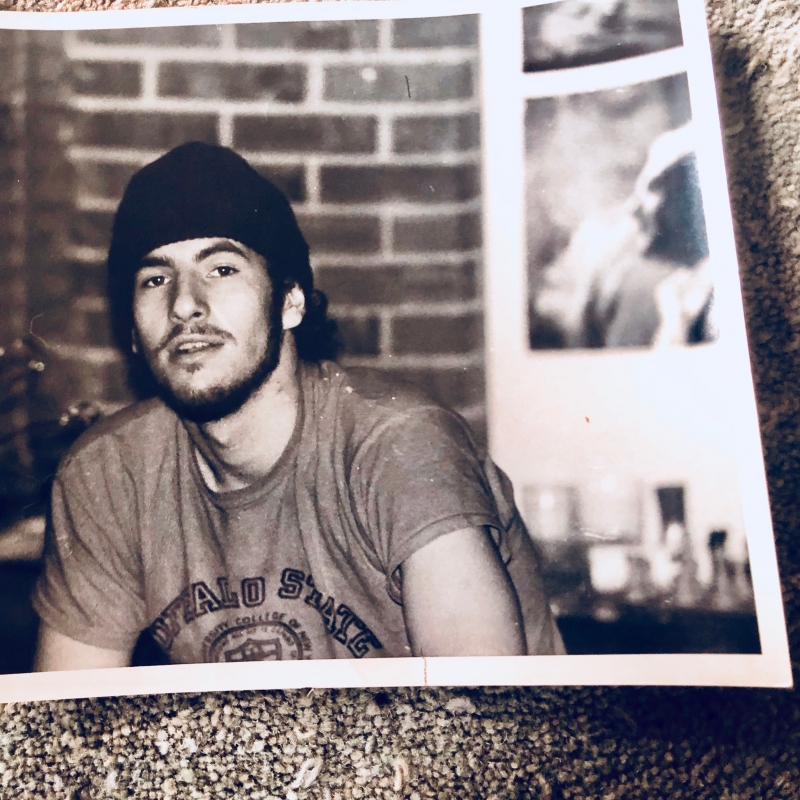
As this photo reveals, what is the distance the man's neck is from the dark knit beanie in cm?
7

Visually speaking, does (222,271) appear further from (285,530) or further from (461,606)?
(461,606)

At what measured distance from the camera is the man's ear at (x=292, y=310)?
A: 452 mm

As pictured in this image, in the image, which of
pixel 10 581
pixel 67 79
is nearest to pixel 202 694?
pixel 10 581

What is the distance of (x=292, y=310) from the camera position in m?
0.45

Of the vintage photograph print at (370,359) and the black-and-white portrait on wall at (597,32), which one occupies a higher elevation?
the black-and-white portrait on wall at (597,32)

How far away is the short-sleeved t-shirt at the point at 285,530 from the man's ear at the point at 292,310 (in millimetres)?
37

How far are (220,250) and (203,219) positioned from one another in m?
0.03

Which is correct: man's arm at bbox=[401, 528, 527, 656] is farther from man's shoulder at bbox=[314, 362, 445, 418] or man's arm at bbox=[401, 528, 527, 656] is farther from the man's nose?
the man's nose

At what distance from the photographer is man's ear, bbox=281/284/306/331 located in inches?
17.8

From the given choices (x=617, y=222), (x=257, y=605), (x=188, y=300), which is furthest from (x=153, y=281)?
(x=617, y=222)

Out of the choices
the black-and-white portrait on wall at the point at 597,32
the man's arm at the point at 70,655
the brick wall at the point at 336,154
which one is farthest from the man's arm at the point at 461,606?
the black-and-white portrait on wall at the point at 597,32

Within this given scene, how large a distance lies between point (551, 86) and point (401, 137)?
126 millimetres

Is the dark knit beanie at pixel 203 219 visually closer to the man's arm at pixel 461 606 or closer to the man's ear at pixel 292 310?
the man's ear at pixel 292 310

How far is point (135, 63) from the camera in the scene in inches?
19.4
